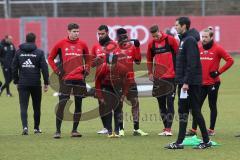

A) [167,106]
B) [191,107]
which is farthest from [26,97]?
[191,107]

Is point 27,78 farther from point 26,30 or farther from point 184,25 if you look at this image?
point 26,30

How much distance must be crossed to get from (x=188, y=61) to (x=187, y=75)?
0.23 metres

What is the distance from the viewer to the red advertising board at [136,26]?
40.8 m

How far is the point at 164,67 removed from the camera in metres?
14.1

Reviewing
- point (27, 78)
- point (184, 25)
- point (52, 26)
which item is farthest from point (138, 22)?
point (184, 25)

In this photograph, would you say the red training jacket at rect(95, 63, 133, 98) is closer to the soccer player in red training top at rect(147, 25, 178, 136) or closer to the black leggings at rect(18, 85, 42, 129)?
the soccer player in red training top at rect(147, 25, 178, 136)

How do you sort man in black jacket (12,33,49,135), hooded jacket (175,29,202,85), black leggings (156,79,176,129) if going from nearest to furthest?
hooded jacket (175,29,202,85) → black leggings (156,79,176,129) → man in black jacket (12,33,49,135)

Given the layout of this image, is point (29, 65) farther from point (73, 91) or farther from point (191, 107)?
point (191, 107)

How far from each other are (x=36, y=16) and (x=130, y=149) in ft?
100.0

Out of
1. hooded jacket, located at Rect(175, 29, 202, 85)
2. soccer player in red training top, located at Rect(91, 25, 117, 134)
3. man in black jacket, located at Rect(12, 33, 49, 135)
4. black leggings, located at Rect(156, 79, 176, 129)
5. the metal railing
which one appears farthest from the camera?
the metal railing

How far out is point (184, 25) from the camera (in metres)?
11.6

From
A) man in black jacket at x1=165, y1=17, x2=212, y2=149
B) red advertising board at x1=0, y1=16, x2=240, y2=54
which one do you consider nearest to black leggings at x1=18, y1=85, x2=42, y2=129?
man in black jacket at x1=165, y1=17, x2=212, y2=149

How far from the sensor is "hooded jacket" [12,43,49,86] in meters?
14.3

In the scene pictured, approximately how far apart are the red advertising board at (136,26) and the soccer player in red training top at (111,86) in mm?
26842
